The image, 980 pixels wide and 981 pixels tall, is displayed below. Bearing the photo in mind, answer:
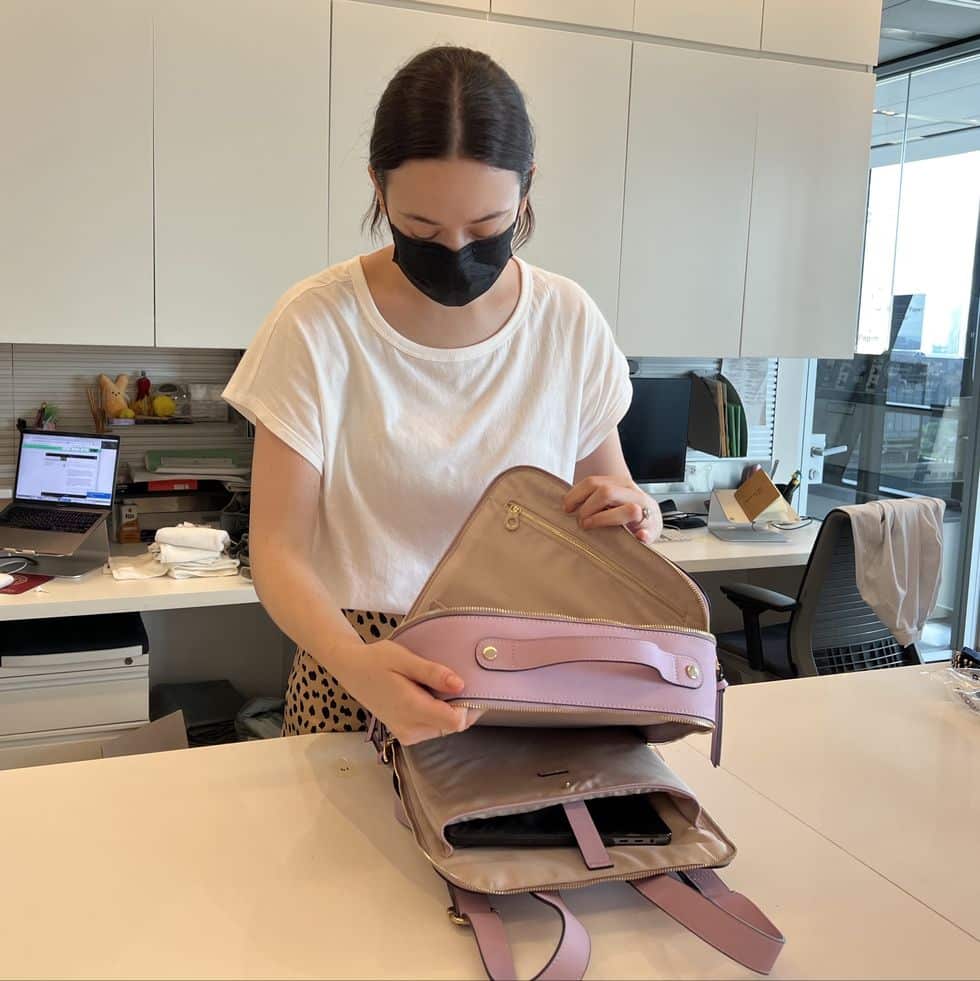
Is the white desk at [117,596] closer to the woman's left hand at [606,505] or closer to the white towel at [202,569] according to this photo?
the white towel at [202,569]

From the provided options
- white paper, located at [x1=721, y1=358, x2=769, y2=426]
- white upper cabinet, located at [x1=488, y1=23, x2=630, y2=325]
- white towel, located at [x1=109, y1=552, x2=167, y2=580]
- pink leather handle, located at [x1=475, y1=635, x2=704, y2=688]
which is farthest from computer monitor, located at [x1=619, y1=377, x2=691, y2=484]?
pink leather handle, located at [x1=475, y1=635, x2=704, y2=688]

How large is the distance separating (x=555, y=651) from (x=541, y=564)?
223 mm

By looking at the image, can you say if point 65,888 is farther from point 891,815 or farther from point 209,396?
point 209,396

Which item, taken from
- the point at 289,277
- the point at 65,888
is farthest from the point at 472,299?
the point at 289,277

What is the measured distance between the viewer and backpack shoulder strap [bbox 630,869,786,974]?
0.83 metres

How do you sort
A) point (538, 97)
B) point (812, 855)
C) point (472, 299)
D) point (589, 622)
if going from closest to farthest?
point (589, 622) → point (812, 855) → point (472, 299) → point (538, 97)

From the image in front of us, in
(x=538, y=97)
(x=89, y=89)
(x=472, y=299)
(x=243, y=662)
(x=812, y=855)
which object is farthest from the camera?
(x=243, y=662)

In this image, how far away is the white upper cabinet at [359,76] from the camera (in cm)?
253

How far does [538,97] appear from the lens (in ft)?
9.01

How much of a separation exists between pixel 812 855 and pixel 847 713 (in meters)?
0.42

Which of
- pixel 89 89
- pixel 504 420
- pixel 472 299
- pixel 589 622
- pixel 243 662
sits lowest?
pixel 243 662

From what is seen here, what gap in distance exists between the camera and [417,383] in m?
1.23

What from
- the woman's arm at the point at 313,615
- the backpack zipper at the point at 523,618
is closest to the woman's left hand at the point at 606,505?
the backpack zipper at the point at 523,618

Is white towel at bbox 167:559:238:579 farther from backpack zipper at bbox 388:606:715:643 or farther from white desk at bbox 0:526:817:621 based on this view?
backpack zipper at bbox 388:606:715:643
